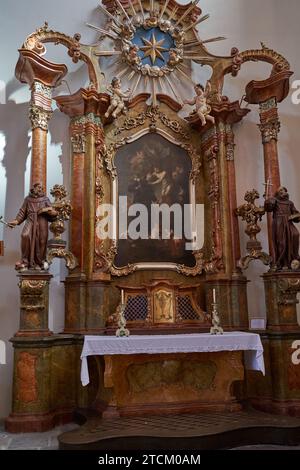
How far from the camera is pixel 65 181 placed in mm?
7277

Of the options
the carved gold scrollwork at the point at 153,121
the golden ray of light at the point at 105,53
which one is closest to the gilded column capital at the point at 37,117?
the carved gold scrollwork at the point at 153,121

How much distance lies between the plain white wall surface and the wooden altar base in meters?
1.96

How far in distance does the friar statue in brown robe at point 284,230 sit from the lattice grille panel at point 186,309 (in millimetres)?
1443

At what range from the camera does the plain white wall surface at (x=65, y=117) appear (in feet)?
22.6

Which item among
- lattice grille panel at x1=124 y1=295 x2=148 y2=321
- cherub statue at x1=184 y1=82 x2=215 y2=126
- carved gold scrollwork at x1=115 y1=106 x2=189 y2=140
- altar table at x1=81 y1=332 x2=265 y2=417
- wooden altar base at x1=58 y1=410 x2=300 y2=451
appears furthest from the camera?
carved gold scrollwork at x1=115 y1=106 x2=189 y2=140

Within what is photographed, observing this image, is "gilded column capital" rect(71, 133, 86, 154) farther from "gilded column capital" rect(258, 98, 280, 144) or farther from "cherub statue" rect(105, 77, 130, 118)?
"gilded column capital" rect(258, 98, 280, 144)

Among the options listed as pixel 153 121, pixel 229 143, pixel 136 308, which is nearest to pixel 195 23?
pixel 153 121

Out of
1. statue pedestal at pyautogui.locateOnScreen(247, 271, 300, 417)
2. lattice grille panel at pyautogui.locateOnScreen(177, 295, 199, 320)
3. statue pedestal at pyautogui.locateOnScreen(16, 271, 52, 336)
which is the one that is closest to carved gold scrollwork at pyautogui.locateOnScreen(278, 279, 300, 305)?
statue pedestal at pyautogui.locateOnScreen(247, 271, 300, 417)

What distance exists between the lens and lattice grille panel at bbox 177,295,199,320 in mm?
7078

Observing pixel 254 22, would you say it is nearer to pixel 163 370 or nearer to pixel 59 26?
pixel 59 26

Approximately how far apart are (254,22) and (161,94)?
2450mm

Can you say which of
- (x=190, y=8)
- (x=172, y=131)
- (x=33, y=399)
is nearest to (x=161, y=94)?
(x=172, y=131)

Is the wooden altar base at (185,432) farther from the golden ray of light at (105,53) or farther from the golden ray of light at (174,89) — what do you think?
the golden ray of light at (105,53)

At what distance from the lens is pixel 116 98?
23.6ft
